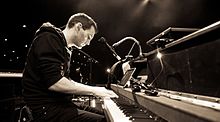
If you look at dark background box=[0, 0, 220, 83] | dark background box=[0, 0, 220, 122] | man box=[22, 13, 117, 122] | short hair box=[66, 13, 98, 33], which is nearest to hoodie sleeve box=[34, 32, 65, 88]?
man box=[22, 13, 117, 122]

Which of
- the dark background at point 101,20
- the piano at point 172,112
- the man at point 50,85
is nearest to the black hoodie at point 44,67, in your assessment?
the man at point 50,85

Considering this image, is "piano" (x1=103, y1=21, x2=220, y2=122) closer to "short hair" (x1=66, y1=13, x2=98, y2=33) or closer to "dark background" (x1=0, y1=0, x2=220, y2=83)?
"short hair" (x1=66, y1=13, x2=98, y2=33)

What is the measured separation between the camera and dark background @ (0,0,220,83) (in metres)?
6.91

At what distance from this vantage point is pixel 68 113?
2.32 meters

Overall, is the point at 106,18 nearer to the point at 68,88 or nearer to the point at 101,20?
the point at 101,20

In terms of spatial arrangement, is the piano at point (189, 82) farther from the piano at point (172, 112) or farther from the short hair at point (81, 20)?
the short hair at point (81, 20)

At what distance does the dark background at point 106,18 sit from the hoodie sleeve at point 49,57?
13.7 feet

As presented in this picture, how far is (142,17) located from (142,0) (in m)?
0.60

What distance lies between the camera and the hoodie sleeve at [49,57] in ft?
7.50

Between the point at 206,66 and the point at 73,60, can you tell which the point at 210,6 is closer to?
the point at 73,60

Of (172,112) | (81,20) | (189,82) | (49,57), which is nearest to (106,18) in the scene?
(81,20)

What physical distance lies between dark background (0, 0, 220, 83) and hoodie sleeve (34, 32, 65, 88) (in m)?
4.18

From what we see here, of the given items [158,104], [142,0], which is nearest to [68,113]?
[158,104]

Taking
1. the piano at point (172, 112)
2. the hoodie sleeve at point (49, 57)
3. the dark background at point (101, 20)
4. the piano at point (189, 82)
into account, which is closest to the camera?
the piano at point (172, 112)
